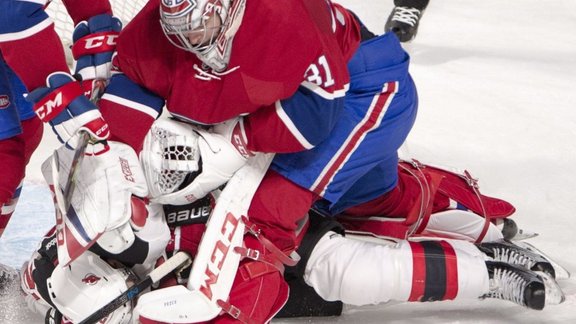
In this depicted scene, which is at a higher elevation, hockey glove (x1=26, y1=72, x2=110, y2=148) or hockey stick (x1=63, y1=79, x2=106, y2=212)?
hockey glove (x1=26, y1=72, x2=110, y2=148)

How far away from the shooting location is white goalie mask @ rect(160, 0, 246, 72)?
1554 millimetres

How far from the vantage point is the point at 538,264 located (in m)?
2.01

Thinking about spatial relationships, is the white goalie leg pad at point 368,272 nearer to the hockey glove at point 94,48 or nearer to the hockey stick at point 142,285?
the hockey stick at point 142,285

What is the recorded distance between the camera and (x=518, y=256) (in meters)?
2.03

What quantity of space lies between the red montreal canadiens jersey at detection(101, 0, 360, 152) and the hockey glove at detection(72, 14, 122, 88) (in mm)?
29

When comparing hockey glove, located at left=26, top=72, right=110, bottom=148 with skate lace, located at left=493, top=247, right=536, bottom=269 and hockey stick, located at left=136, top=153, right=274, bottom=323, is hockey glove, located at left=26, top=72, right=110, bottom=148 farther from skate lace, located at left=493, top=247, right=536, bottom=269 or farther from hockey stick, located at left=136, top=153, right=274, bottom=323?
skate lace, located at left=493, top=247, right=536, bottom=269

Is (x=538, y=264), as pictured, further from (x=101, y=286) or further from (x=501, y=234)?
(x=101, y=286)


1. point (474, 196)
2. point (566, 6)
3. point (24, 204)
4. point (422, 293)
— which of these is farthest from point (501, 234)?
point (566, 6)

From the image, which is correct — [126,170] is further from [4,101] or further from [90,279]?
[4,101]

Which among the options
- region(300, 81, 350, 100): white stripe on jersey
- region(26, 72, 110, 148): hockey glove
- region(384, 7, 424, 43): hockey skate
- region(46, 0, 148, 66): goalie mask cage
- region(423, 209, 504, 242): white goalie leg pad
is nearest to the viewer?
region(26, 72, 110, 148): hockey glove

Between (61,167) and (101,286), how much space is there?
0.24 metres

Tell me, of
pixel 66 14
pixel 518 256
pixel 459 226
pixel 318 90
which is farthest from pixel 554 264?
pixel 66 14

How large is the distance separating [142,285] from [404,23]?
183 centimetres

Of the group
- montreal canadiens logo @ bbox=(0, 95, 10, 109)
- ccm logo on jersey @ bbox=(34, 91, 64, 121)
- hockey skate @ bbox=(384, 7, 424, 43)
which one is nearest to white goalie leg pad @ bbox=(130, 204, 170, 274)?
ccm logo on jersey @ bbox=(34, 91, 64, 121)
